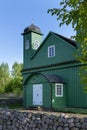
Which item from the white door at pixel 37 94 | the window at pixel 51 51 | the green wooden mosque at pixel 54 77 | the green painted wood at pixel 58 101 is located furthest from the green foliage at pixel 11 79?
the green painted wood at pixel 58 101

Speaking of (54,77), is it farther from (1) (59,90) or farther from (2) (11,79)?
(2) (11,79)

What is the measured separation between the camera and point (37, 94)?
27672mm

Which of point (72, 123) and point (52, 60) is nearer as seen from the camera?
point (72, 123)

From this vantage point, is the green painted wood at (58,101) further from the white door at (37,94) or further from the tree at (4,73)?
the tree at (4,73)

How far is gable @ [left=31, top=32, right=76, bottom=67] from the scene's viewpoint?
2644cm

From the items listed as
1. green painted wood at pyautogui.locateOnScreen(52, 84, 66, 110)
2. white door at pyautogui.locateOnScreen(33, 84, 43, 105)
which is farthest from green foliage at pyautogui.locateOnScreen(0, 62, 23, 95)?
green painted wood at pyautogui.locateOnScreen(52, 84, 66, 110)

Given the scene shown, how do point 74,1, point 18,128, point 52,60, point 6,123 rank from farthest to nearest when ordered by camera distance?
1. point 52,60
2. point 6,123
3. point 18,128
4. point 74,1

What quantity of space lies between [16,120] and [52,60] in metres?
17.1

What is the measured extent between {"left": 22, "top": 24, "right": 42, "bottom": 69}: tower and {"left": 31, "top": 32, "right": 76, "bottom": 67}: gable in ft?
Result: 3.86

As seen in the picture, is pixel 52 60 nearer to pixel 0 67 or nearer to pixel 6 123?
pixel 6 123

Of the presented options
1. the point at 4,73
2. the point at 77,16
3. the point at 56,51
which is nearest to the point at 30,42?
the point at 56,51

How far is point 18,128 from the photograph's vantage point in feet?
36.8

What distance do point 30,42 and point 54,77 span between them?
310 inches

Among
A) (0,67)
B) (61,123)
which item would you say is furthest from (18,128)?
(0,67)
